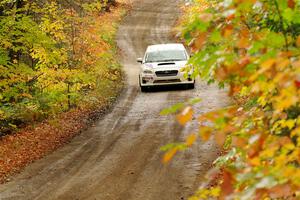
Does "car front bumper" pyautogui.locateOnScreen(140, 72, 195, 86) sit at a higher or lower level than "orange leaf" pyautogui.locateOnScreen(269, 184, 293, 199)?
lower

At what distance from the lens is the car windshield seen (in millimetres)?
20156

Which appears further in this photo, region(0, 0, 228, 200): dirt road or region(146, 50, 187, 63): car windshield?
region(146, 50, 187, 63): car windshield

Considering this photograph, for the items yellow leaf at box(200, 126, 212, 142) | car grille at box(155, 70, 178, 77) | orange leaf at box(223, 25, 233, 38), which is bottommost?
car grille at box(155, 70, 178, 77)

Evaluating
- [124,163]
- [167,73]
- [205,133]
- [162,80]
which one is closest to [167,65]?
[167,73]

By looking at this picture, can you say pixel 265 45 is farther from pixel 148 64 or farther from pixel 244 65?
pixel 148 64

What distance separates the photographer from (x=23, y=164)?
1199 cm

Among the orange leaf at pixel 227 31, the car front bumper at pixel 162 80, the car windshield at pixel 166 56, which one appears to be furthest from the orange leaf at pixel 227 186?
the car windshield at pixel 166 56

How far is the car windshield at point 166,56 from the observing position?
20.2 meters

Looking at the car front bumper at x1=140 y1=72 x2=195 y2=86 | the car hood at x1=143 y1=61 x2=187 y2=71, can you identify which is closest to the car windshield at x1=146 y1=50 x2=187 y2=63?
the car hood at x1=143 y1=61 x2=187 y2=71

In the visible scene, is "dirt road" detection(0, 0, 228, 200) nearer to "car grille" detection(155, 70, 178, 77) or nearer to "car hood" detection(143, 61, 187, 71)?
"car grille" detection(155, 70, 178, 77)

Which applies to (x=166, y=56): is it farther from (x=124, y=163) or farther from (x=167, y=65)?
(x=124, y=163)

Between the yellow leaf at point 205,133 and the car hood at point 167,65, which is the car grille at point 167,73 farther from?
the yellow leaf at point 205,133

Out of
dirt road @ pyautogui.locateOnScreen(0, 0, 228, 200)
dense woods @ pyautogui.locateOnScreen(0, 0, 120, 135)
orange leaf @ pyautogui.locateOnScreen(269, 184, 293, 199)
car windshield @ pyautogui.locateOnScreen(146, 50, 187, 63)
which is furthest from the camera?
car windshield @ pyautogui.locateOnScreen(146, 50, 187, 63)

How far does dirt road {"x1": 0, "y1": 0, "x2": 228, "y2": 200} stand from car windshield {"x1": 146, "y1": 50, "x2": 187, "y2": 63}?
7.19ft
